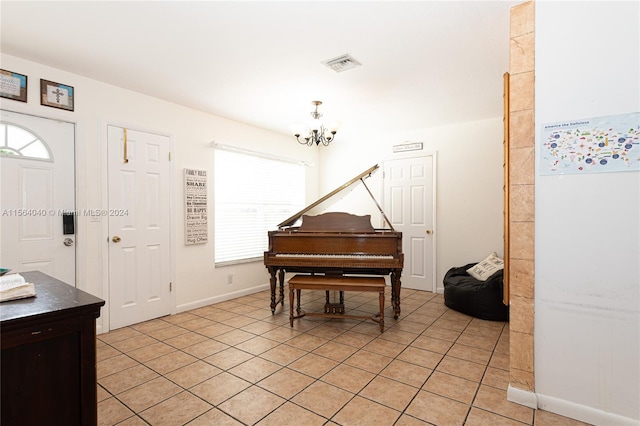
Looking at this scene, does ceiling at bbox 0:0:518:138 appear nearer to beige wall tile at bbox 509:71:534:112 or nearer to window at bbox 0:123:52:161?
beige wall tile at bbox 509:71:534:112

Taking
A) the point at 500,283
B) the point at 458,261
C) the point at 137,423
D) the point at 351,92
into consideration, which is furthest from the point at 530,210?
the point at 458,261

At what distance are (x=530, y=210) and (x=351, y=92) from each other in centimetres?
223

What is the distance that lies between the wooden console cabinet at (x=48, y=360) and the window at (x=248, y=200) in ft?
10.1

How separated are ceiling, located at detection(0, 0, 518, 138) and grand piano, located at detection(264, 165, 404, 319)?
4.17 ft

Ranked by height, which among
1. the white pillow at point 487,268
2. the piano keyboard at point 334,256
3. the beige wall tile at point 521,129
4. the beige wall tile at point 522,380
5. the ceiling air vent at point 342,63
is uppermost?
the ceiling air vent at point 342,63

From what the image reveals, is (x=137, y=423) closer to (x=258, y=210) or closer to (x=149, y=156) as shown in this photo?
(x=149, y=156)

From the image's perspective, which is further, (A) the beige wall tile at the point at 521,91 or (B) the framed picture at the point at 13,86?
(B) the framed picture at the point at 13,86

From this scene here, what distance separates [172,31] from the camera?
7.66ft

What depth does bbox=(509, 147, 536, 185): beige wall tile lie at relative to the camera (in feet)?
6.43

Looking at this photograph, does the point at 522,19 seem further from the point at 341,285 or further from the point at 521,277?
the point at 341,285

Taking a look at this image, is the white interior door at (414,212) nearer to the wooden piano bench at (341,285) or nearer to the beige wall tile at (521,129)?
the wooden piano bench at (341,285)

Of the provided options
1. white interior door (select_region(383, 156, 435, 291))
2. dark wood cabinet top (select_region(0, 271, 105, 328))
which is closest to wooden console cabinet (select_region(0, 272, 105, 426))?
dark wood cabinet top (select_region(0, 271, 105, 328))

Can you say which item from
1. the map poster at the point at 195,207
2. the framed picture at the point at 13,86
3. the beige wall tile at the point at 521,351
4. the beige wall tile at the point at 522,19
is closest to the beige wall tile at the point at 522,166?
the beige wall tile at the point at 522,19

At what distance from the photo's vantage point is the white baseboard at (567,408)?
1.75 meters
